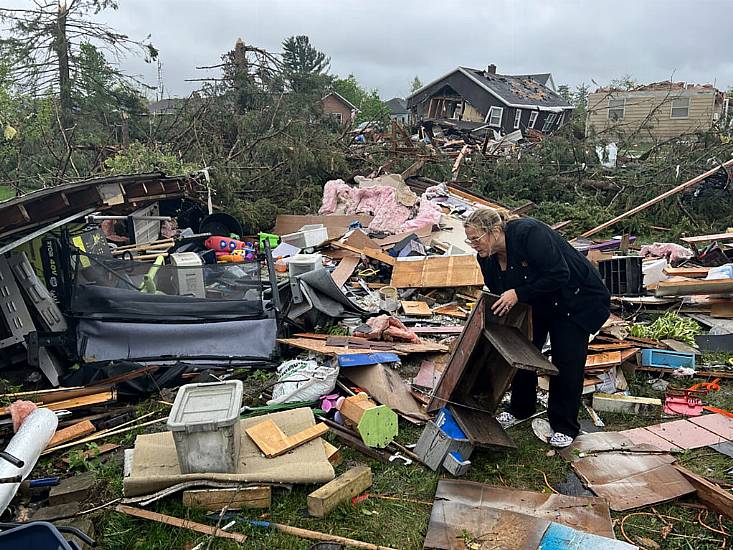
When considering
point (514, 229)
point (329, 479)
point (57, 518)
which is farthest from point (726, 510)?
point (57, 518)

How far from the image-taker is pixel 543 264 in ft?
11.4

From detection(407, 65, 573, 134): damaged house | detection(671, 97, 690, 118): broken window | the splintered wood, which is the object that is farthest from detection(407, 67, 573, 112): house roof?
the splintered wood

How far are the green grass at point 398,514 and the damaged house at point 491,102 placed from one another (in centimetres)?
2671

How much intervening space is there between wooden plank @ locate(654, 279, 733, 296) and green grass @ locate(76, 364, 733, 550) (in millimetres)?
3118

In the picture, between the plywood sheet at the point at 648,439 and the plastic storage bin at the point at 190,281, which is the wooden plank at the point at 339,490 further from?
the plastic storage bin at the point at 190,281

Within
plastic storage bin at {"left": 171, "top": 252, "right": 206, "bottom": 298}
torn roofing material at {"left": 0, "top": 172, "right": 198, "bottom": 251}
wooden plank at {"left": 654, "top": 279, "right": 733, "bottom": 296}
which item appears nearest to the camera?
torn roofing material at {"left": 0, "top": 172, "right": 198, "bottom": 251}

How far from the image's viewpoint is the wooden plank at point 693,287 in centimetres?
636

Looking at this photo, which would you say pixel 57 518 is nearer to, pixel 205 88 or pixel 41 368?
pixel 41 368

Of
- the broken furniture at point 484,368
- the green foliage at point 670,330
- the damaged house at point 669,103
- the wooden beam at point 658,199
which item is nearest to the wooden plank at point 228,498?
the broken furniture at point 484,368

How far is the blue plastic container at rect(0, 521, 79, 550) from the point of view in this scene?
2152 mm

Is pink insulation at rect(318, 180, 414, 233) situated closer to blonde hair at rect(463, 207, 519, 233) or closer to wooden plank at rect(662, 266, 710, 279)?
wooden plank at rect(662, 266, 710, 279)

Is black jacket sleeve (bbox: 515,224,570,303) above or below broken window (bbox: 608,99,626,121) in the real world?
below

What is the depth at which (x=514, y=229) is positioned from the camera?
3.56 metres

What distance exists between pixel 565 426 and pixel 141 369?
3.54 metres
